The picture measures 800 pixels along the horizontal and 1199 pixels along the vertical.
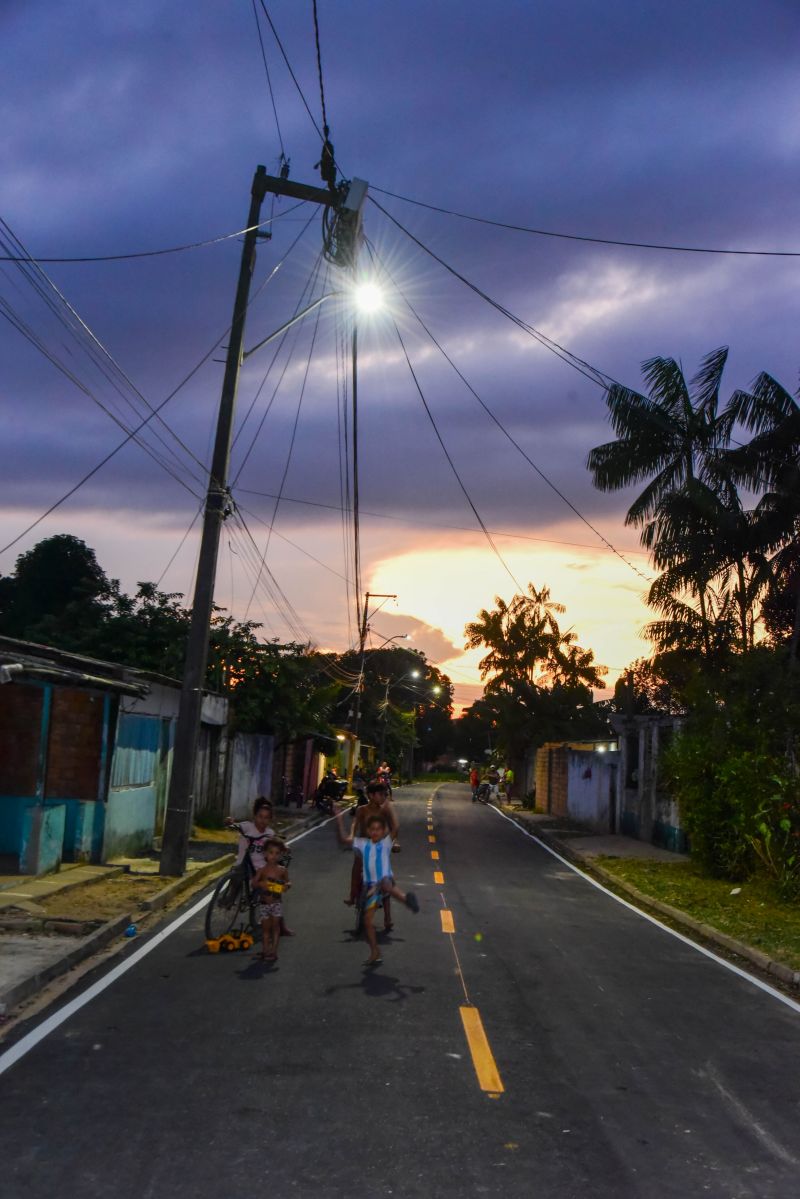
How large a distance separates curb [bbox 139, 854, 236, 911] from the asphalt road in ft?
9.05

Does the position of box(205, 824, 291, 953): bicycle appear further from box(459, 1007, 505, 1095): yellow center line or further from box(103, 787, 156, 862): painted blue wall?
box(103, 787, 156, 862): painted blue wall

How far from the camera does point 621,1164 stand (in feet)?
18.4

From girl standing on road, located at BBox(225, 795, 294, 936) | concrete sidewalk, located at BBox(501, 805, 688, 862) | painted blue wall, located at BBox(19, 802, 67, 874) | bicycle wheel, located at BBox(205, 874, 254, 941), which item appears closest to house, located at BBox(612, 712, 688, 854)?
concrete sidewalk, located at BBox(501, 805, 688, 862)

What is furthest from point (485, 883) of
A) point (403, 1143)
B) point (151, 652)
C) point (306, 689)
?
point (306, 689)

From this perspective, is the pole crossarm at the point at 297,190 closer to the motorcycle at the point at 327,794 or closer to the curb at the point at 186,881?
the curb at the point at 186,881

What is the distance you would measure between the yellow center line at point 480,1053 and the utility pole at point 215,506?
32.3 feet

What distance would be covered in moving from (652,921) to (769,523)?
15264 millimetres

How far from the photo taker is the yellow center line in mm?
6852

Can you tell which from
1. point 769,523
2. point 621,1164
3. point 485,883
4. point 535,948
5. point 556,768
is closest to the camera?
point 621,1164

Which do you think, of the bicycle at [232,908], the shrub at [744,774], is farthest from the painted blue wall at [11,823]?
the shrub at [744,774]

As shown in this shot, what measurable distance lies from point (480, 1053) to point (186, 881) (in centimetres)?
1080

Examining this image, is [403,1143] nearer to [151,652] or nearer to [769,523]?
[769,523]

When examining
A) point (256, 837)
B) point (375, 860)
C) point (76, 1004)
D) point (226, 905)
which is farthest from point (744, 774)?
point (76, 1004)

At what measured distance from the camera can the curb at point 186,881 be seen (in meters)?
14.8
